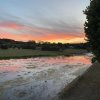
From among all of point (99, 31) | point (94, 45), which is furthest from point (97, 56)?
point (99, 31)

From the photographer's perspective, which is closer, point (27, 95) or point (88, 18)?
point (88, 18)

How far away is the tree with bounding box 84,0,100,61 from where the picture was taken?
20673 mm

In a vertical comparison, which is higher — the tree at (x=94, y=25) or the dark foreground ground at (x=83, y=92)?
the tree at (x=94, y=25)

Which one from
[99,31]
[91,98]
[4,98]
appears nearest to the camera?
[99,31]

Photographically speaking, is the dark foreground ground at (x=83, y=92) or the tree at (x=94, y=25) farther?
the dark foreground ground at (x=83, y=92)

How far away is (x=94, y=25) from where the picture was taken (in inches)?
824

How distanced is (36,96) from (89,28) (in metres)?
7.27

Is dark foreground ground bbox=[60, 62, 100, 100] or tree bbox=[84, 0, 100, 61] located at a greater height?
tree bbox=[84, 0, 100, 61]

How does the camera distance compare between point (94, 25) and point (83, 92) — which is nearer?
point (94, 25)

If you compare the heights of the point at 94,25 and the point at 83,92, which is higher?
the point at 94,25

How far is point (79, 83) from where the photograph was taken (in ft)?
93.0

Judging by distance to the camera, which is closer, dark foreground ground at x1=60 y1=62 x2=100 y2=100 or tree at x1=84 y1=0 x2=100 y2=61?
tree at x1=84 y1=0 x2=100 y2=61

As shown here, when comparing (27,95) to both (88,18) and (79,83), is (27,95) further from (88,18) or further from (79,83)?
(88,18)

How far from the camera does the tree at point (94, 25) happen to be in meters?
20.7
